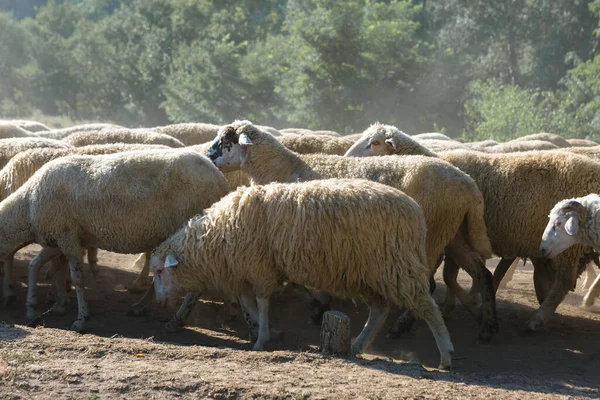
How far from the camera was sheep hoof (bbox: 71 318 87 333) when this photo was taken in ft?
23.7

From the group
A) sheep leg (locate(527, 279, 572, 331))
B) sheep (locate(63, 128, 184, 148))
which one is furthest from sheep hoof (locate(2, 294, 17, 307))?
sheep leg (locate(527, 279, 572, 331))

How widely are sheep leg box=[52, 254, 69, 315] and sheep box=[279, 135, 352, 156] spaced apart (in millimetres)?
3060

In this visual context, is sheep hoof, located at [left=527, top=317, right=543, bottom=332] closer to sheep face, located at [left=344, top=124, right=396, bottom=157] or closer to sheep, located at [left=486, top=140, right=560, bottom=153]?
sheep face, located at [left=344, top=124, right=396, bottom=157]

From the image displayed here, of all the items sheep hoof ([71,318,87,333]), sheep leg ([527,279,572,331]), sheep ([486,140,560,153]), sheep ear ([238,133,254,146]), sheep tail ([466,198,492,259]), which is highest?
sheep ([486,140,560,153])

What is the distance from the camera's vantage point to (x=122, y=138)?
10961 millimetres

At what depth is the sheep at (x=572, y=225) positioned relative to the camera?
6.81 metres

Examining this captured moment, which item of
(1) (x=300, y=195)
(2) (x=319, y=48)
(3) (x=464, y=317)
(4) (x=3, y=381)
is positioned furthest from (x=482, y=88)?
(4) (x=3, y=381)

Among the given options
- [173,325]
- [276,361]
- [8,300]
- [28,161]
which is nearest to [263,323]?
[276,361]

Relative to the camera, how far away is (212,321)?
26.0ft

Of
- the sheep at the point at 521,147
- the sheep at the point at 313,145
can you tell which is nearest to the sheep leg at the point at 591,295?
the sheep at the point at 313,145

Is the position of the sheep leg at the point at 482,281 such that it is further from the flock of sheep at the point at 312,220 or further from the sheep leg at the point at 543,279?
the sheep leg at the point at 543,279

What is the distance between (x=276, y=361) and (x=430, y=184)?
2473mm

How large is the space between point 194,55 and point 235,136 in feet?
94.2

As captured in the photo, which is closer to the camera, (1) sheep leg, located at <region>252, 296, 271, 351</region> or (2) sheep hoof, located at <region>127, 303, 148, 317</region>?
(1) sheep leg, located at <region>252, 296, 271, 351</region>
